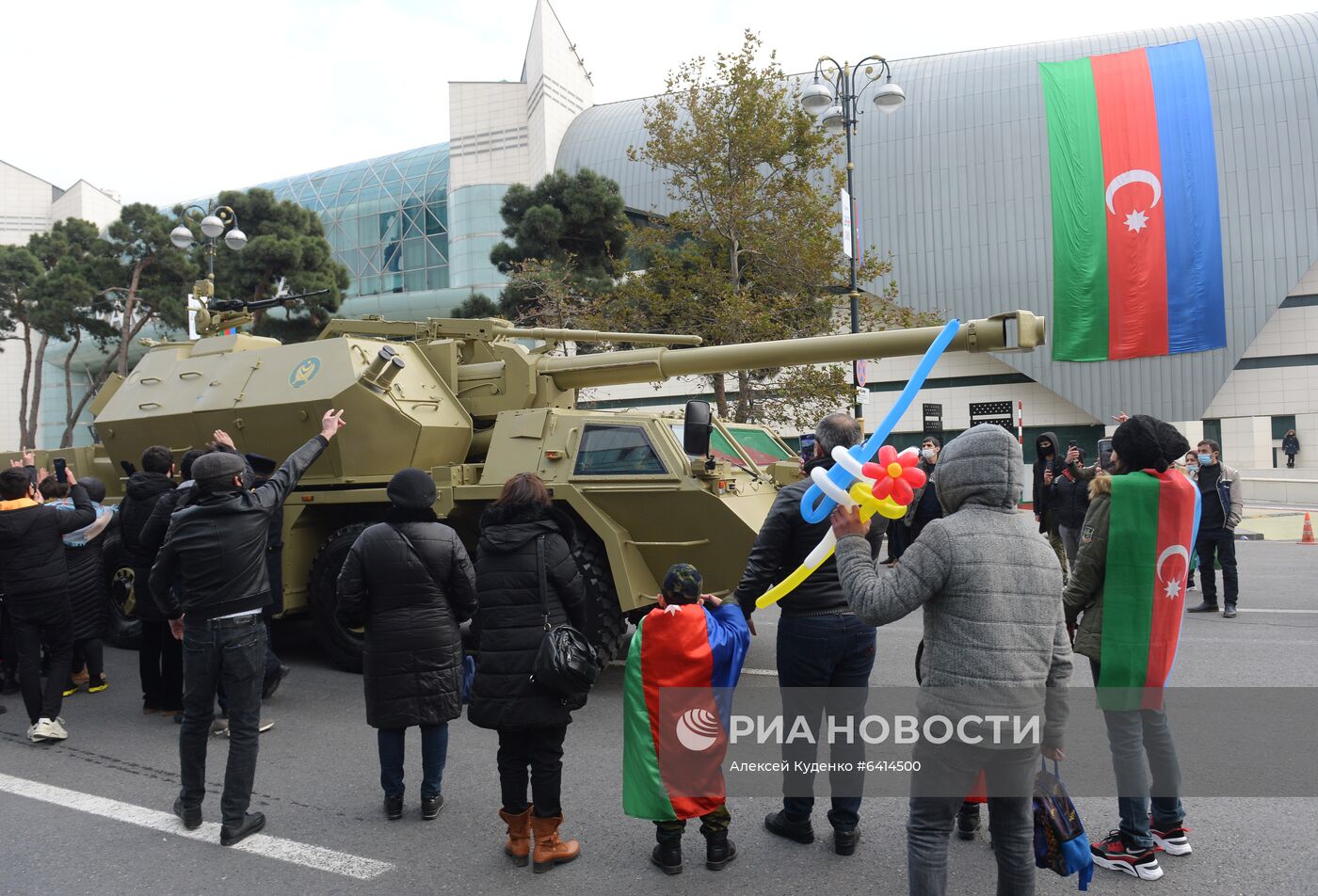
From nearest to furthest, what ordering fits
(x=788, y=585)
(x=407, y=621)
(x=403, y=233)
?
(x=788, y=585) < (x=407, y=621) < (x=403, y=233)

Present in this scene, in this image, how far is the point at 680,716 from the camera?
3.60 meters

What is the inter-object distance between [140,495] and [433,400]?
2269mm

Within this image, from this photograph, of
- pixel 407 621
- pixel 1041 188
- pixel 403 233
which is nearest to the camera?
pixel 407 621

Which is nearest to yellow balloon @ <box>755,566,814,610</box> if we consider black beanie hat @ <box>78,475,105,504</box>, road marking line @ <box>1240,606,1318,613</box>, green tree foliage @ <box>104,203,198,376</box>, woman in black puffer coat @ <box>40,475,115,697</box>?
woman in black puffer coat @ <box>40,475,115,697</box>

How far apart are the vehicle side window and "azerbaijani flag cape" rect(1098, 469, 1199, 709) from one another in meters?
3.25

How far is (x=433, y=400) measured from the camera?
25.2 feet

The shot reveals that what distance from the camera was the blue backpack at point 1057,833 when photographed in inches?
112

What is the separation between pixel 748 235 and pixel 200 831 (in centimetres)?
1224

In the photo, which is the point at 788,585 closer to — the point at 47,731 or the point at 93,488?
the point at 47,731

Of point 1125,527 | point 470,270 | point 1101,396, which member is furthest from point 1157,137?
point 1125,527

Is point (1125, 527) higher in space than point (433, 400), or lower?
lower

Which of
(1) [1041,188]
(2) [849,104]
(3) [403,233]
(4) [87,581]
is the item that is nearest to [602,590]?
(4) [87,581]

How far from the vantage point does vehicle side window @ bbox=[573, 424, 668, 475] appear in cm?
636

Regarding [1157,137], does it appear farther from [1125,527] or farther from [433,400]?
[1125,527]
